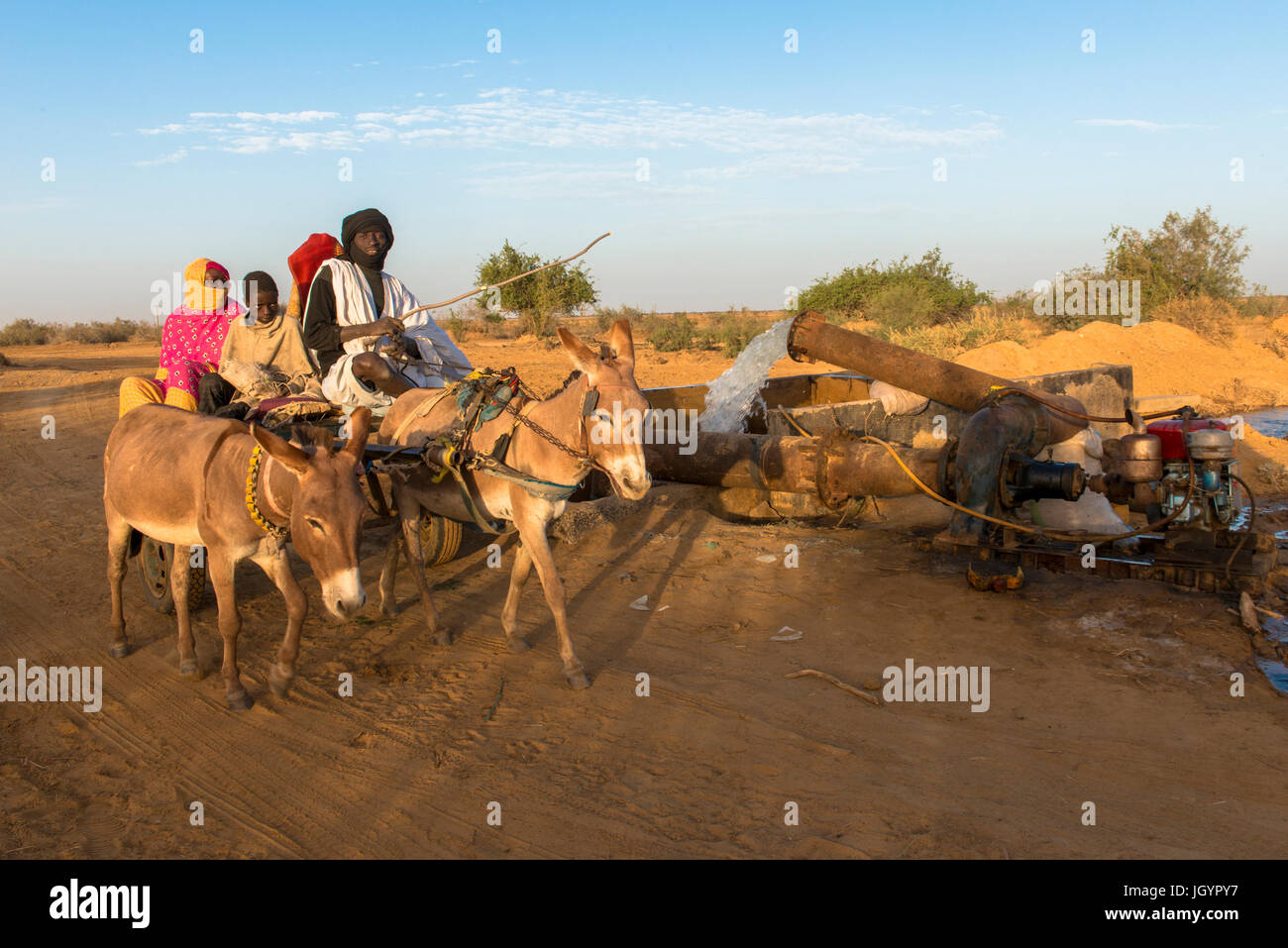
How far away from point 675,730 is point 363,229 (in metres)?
4.87

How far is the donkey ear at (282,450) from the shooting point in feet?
12.3

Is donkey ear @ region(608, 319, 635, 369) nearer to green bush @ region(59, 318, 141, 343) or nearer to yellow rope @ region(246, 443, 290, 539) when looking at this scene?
yellow rope @ region(246, 443, 290, 539)

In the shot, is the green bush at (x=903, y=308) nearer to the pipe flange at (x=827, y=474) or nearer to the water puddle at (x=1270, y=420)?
the water puddle at (x=1270, y=420)

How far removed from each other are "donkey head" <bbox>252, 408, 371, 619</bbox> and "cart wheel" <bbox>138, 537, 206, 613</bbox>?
107 inches

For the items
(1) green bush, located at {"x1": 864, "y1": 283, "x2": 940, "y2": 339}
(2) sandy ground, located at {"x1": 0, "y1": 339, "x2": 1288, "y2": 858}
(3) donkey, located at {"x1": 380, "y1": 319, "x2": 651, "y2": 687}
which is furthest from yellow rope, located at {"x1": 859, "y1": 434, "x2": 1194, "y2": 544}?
(1) green bush, located at {"x1": 864, "y1": 283, "x2": 940, "y2": 339}

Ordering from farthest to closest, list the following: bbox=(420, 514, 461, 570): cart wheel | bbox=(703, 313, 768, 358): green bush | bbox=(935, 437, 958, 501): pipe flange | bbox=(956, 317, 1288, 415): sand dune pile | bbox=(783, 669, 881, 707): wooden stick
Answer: bbox=(703, 313, 768, 358): green bush → bbox=(956, 317, 1288, 415): sand dune pile → bbox=(420, 514, 461, 570): cart wheel → bbox=(935, 437, 958, 501): pipe flange → bbox=(783, 669, 881, 707): wooden stick

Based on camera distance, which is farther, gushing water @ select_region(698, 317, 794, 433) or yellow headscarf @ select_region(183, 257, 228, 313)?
gushing water @ select_region(698, 317, 794, 433)

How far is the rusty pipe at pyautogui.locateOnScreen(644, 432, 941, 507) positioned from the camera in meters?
6.52

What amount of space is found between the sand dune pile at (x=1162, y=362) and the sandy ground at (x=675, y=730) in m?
11.3

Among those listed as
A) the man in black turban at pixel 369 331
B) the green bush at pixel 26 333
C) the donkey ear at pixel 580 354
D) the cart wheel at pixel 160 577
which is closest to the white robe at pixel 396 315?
the man in black turban at pixel 369 331

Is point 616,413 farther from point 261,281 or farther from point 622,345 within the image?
point 261,281

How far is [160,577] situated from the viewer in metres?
6.34
